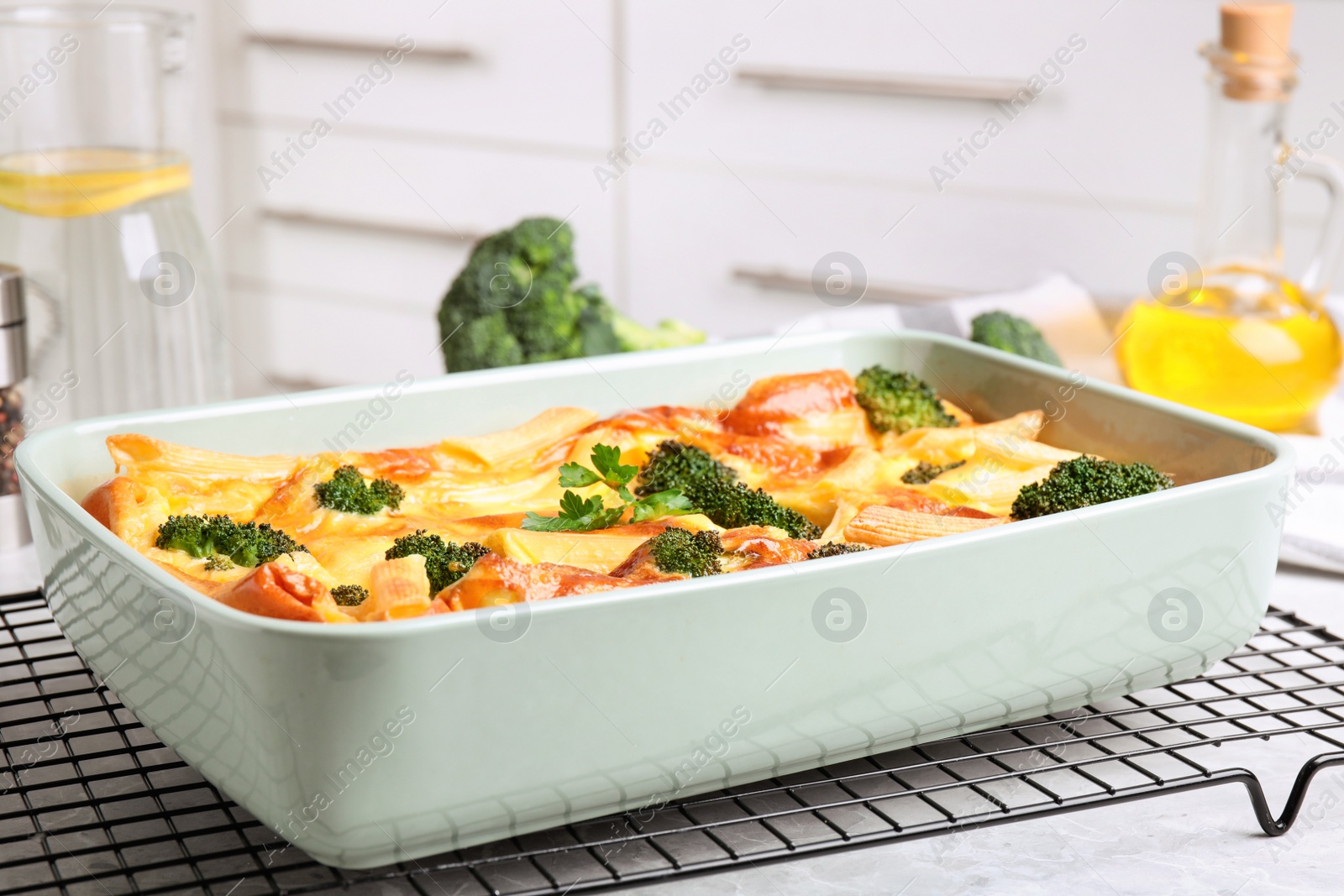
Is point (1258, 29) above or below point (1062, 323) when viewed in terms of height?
above

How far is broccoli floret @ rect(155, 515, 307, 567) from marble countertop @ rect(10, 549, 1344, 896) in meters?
0.44

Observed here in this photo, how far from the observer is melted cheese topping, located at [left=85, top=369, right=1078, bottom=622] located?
109 cm

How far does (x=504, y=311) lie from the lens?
7.10 ft

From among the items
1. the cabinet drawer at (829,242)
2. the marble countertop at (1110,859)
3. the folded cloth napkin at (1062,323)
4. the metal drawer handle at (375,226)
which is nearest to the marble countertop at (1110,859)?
the marble countertop at (1110,859)

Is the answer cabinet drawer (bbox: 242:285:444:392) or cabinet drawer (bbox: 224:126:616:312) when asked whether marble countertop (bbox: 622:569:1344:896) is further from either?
cabinet drawer (bbox: 242:285:444:392)

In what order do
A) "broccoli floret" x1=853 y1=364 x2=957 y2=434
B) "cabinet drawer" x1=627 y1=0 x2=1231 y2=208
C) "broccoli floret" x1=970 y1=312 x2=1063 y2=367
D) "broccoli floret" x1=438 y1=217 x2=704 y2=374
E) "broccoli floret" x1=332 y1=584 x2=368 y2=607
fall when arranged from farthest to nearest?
"cabinet drawer" x1=627 y1=0 x2=1231 y2=208
"broccoli floret" x1=438 y1=217 x2=704 y2=374
"broccoli floret" x1=970 y1=312 x2=1063 y2=367
"broccoli floret" x1=853 y1=364 x2=957 y2=434
"broccoli floret" x1=332 y1=584 x2=368 y2=607

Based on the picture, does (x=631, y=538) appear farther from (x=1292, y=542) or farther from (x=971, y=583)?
(x=1292, y=542)

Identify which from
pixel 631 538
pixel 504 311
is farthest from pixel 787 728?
pixel 504 311

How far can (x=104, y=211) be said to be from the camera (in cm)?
189

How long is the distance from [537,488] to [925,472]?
0.42 m

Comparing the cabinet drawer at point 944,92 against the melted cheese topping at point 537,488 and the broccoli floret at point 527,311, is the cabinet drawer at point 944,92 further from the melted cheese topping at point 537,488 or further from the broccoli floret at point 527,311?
the melted cheese topping at point 537,488

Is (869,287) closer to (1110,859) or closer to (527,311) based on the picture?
(527,311)

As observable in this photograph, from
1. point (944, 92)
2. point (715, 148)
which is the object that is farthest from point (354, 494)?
point (715, 148)

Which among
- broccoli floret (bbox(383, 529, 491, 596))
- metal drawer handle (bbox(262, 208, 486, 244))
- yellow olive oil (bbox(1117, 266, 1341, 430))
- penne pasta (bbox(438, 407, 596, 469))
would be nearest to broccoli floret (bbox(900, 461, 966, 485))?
penne pasta (bbox(438, 407, 596, 469))
